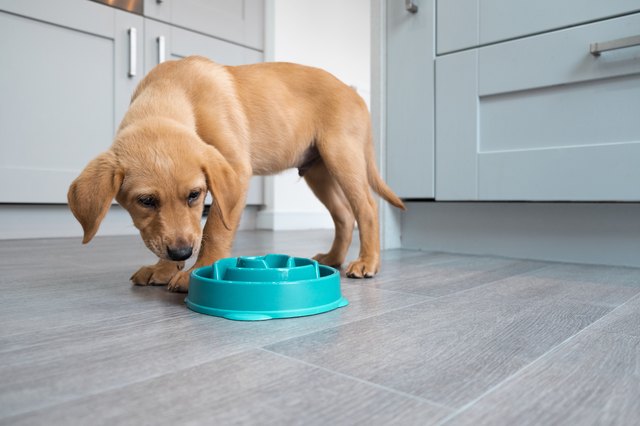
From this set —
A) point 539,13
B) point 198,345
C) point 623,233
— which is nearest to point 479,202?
point 623,233

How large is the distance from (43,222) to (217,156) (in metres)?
2.55

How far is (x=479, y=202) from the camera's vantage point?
250 centimetres

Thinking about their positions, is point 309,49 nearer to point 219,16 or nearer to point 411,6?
point 219,16

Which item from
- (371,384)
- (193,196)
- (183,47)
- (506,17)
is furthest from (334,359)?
(183,47)

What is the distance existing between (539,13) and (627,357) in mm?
1774

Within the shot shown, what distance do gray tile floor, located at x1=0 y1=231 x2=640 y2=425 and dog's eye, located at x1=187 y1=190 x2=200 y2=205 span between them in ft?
0.87

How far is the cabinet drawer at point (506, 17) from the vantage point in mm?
2030

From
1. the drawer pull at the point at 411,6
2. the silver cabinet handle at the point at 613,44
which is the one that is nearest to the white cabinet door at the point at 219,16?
the drawer pull at the point at 411,6

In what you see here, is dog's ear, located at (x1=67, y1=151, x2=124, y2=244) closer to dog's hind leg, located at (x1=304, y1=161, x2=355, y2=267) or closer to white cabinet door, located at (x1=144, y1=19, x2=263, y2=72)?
dog's hind leg, located at (x1=304, y1=161, x2=355, y2=267)

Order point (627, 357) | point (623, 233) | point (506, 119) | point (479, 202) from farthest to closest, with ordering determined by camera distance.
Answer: point (479, 202), point (506, 119), point (623, 233), point (627, 357)

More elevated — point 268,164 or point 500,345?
point 268,164

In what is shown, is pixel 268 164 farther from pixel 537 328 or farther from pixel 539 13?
pixel 539 13

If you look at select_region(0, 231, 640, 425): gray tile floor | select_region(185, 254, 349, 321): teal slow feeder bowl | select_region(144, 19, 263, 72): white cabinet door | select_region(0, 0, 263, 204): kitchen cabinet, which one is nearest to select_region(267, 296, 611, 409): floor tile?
select_region(0, 231, 640, 425): gray tile floor

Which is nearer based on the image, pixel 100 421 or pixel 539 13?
pixel 100 421
